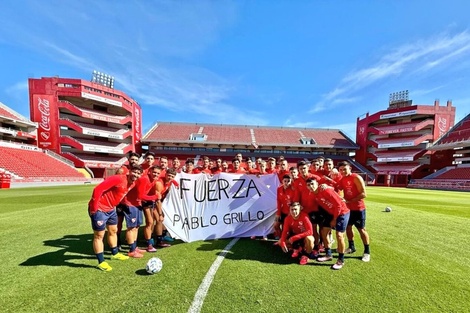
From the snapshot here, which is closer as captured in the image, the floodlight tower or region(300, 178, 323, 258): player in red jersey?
region(300, 178, 323, 258): player in red jersey

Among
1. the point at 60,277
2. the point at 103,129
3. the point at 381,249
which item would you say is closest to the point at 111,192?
→ the point at 60,277

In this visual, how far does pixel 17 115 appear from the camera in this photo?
113 ft

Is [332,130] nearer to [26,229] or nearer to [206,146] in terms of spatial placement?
[206,146]

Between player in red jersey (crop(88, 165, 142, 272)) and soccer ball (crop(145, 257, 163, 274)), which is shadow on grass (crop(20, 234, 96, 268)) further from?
soccer ball (crop(145, 257, 163, 274))

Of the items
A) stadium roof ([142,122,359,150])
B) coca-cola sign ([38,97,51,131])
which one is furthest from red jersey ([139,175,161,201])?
coca-cola sign ([38,97,51,131])

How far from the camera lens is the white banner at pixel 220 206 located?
537 cm

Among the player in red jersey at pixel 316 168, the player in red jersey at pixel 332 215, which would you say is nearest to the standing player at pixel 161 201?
the player in red jersey at pixel 332 215

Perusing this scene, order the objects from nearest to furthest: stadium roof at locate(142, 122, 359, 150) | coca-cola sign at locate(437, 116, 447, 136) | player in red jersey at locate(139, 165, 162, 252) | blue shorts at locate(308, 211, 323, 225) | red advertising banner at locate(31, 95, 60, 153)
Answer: blue shorts at locate(308, 211, 323, 225) < player in red jersey at locate(139, 165, 162, 252) < red advertising banner at locate(31, 95, 60, 153) < coca-cola sign at locate(437, 116, 447, 136) < stadium roof at locate(142, 122, 359, 150)

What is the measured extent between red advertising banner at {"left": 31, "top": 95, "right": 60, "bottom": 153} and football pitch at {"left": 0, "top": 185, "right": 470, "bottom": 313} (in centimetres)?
3845

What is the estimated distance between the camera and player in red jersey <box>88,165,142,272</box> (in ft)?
12.6

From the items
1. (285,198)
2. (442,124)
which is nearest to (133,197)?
(285,198)

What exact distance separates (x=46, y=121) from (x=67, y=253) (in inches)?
1660

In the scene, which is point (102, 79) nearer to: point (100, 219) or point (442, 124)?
point (100, 219)

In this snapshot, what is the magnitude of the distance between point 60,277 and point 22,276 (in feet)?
2.24
